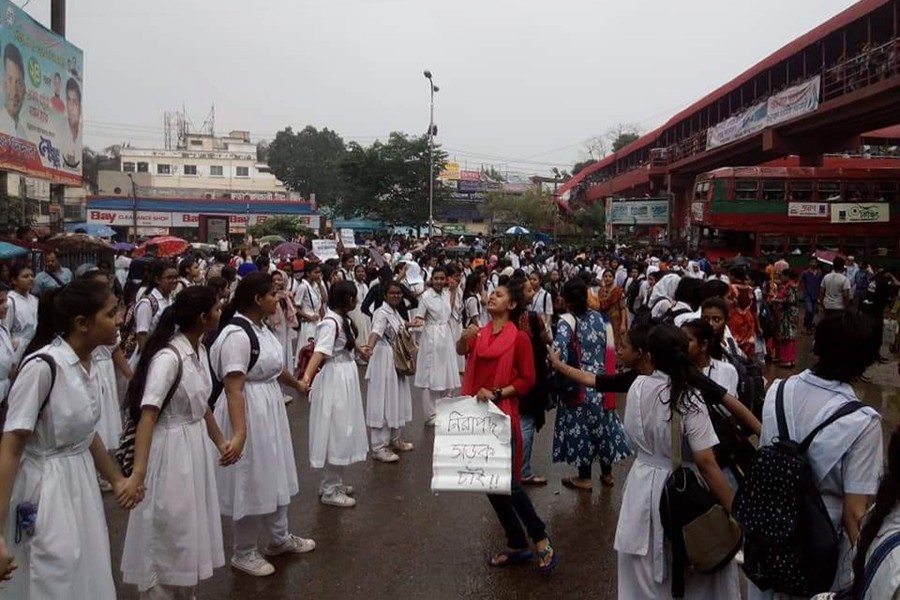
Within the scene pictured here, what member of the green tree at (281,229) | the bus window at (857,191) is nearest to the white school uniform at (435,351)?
the bus window at (857,191)

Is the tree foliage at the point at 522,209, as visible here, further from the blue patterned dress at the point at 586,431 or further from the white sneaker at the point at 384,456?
the blue patterned dress at the point at 586,431

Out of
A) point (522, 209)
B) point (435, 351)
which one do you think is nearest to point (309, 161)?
point (522, 209)

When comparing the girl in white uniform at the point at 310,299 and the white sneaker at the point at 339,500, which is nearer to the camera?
the white sneaker at the point at 339,500

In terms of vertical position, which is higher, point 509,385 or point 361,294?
point 361,294

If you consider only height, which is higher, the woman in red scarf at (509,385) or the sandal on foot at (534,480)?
the woman in red scarf at (509,385)

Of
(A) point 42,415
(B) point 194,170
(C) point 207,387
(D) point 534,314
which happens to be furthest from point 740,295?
(B) point 194,170

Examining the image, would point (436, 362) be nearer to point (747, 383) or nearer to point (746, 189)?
point (747, 383)

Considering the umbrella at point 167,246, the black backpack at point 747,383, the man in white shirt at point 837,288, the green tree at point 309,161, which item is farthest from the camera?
the green tree at point 309,161

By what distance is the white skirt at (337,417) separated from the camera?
5.45 m

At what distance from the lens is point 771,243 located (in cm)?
2148

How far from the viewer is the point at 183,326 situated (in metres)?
3.66

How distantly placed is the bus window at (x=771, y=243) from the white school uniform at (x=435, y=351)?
16.2m

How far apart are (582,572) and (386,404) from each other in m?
2.70

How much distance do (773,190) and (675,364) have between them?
20.6 metres
